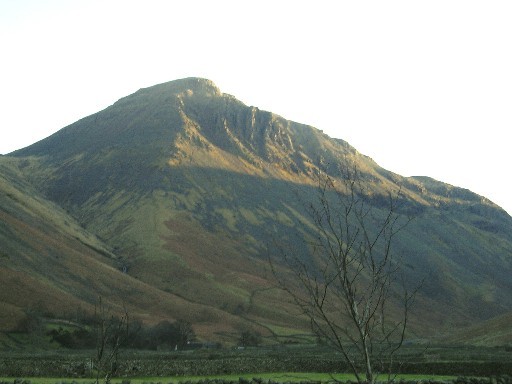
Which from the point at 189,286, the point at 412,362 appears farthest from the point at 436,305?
the point at 412,362

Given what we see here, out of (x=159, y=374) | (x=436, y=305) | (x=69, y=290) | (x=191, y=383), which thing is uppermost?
(x=191, y=383)

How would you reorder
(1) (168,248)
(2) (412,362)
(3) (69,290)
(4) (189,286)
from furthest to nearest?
1. (1) (168,248)
2. (4) (189,286)
3. (3) (69,290)
4. (2) (412,362)

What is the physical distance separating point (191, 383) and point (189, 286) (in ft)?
397

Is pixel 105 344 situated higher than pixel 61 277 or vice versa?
pixel 105 344

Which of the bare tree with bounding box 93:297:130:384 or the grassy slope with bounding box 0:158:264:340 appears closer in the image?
the bare tree with bounding box 93:297:130:384

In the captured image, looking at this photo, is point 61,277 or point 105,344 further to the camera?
point 61,277

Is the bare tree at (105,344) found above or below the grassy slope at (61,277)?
above

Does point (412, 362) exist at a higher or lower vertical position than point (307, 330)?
higher

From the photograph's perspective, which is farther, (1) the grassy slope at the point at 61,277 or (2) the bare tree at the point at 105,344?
(1) the grassy slope at the point at 61,277

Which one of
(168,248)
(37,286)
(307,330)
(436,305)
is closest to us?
(37,286)

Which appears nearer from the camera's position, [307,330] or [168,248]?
[307,330]

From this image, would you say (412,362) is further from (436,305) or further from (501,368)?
(436,305)

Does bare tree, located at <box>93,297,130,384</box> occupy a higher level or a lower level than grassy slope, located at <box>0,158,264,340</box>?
higher

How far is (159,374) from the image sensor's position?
139ft
